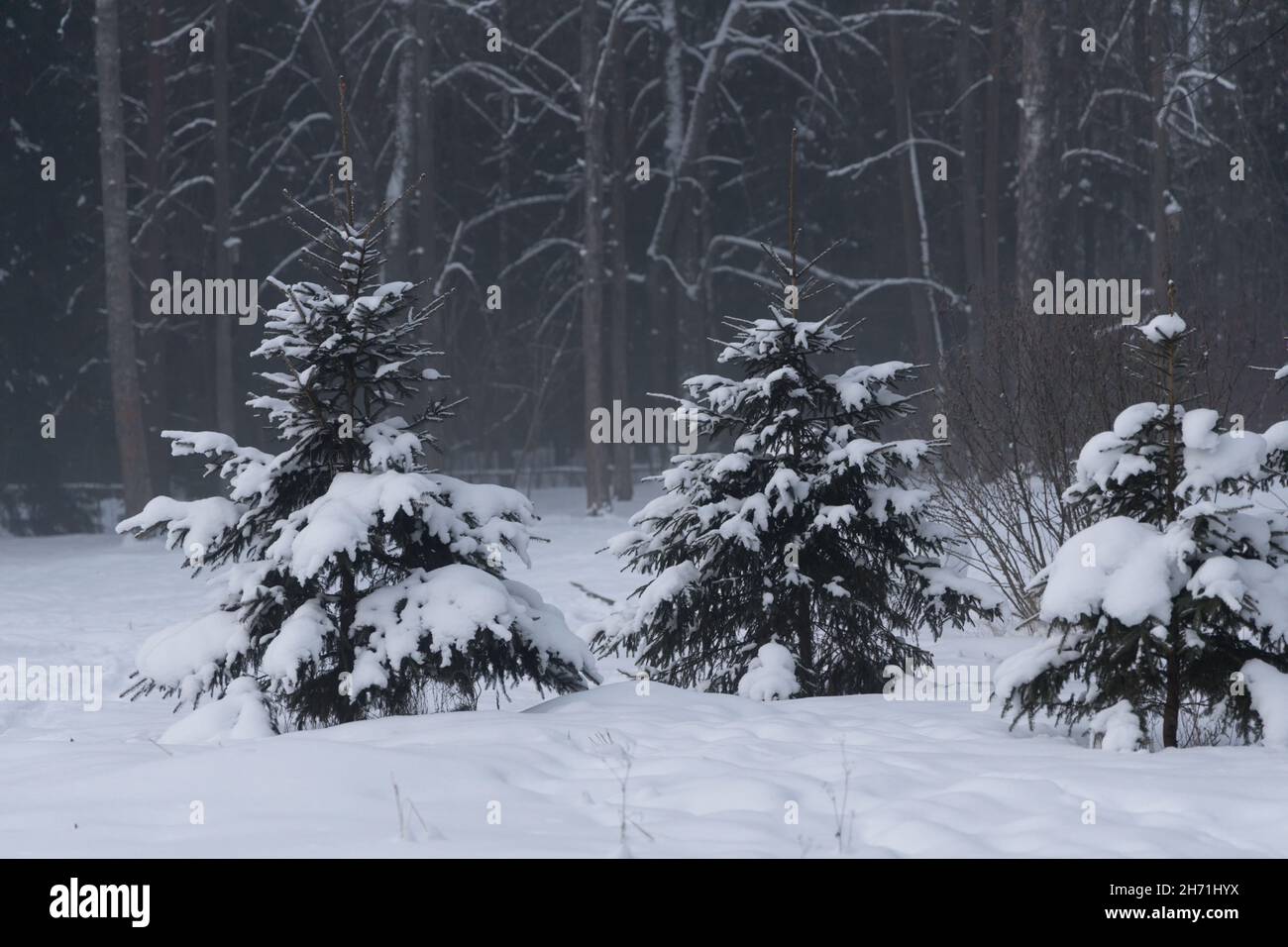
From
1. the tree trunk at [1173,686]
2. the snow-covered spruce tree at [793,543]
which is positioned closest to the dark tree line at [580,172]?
the snow-covered spruce tree at [793,543]

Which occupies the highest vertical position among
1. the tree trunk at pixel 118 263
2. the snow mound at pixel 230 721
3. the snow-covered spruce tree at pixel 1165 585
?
the tree trunk at pixel 118 263

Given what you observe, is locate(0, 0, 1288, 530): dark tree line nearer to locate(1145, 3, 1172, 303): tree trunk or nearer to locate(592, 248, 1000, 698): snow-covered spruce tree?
locate(1145, 3, 1172, 303): tree trunk

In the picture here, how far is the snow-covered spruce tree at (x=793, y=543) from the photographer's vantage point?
7703 mm

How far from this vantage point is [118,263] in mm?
Answer: 21703

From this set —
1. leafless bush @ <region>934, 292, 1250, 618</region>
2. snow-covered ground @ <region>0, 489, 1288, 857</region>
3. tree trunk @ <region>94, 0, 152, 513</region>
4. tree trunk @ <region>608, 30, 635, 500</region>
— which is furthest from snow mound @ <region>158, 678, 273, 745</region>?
tree trunk @ <region>608, 30, 635, 500</region>

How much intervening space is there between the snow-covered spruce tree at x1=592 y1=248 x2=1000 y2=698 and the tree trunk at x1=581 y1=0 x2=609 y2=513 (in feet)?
53.8

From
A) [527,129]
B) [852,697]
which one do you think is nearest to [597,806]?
[852,697]

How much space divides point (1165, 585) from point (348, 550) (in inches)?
149

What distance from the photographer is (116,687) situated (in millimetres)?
11680

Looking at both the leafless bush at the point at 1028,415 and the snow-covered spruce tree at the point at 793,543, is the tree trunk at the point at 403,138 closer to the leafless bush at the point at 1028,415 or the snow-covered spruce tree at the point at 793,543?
the leafless bush at the point at 1028,415

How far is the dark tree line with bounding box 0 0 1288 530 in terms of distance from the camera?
23078mm

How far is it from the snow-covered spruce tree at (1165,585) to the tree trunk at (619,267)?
67.3 ft
